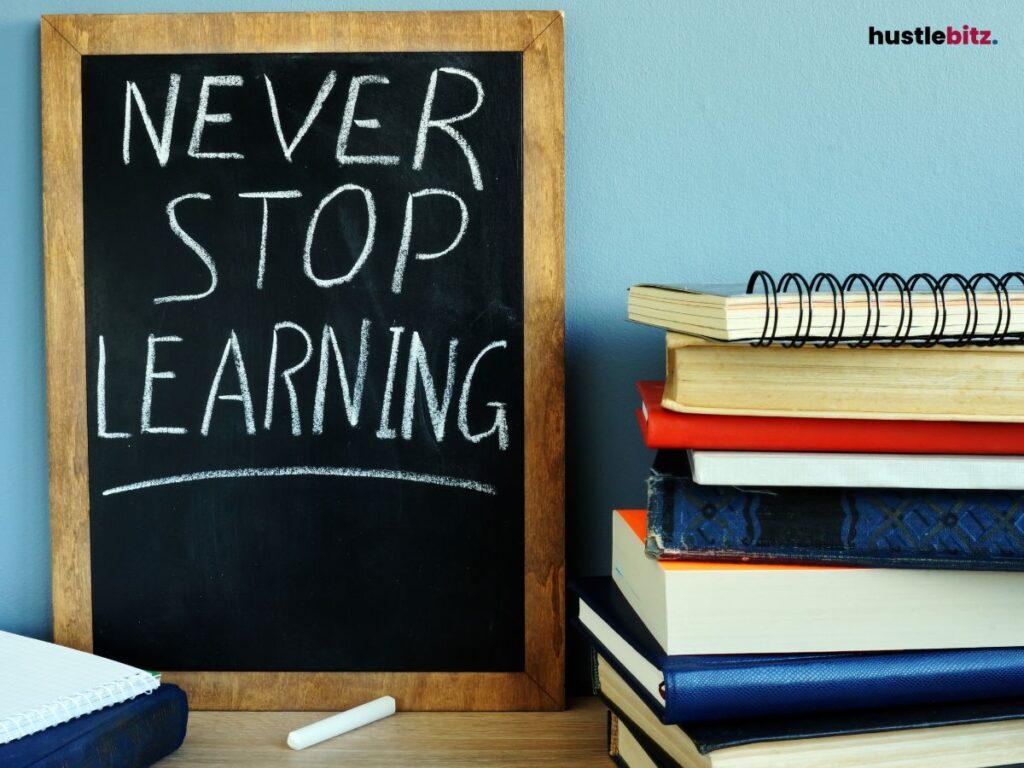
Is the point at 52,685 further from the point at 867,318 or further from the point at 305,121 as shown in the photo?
the point at 867,318

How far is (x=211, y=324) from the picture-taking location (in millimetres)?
938

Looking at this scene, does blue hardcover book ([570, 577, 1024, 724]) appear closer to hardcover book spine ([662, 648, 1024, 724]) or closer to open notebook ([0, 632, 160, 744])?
hardcover book spine ([662, 648, 1024, 724])

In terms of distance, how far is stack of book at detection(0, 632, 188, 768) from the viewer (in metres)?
→ 0.71

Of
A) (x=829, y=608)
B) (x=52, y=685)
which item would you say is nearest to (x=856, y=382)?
(x=829, y=608)

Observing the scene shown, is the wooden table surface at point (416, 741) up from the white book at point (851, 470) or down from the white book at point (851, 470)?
down

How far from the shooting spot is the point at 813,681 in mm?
682

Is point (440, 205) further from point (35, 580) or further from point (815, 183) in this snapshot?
point (35, 580)

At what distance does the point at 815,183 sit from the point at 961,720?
20.0 inches

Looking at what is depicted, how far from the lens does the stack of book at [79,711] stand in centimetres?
71

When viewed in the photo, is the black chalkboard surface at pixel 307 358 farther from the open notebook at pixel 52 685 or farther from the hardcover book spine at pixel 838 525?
the hardcover book spine at pixel 838 525

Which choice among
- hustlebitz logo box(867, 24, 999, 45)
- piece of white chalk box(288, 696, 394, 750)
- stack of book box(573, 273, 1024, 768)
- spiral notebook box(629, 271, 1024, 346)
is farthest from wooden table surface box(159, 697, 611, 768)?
hustlebitz logo box(867, 24, 999, 45)

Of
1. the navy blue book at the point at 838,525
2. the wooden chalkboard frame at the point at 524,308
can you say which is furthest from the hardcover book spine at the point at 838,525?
the wooden chalkboard frame at the point at 524,308

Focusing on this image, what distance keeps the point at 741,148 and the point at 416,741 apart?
634mm

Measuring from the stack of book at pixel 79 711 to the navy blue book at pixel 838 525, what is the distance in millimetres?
444
